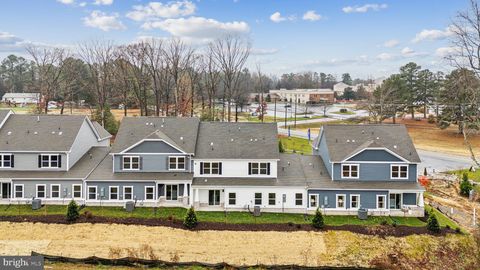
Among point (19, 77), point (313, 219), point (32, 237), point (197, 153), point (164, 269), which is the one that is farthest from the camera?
point (19, 77)

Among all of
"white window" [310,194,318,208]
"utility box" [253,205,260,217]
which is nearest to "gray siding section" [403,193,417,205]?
"white window" [310,194,318,208]

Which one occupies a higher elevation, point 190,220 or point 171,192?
point 171,192

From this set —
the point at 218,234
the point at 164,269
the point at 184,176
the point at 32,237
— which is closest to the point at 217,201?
the point at 184,176

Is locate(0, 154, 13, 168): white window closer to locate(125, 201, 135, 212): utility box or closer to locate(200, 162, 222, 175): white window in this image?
locate(125, 201, 135, 212): utility box

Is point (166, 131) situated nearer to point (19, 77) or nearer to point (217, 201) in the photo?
point (217, 201)

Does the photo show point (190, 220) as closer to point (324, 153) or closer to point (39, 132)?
point (324, 153)

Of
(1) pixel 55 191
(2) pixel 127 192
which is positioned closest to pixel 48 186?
(1) pixel 55 191
